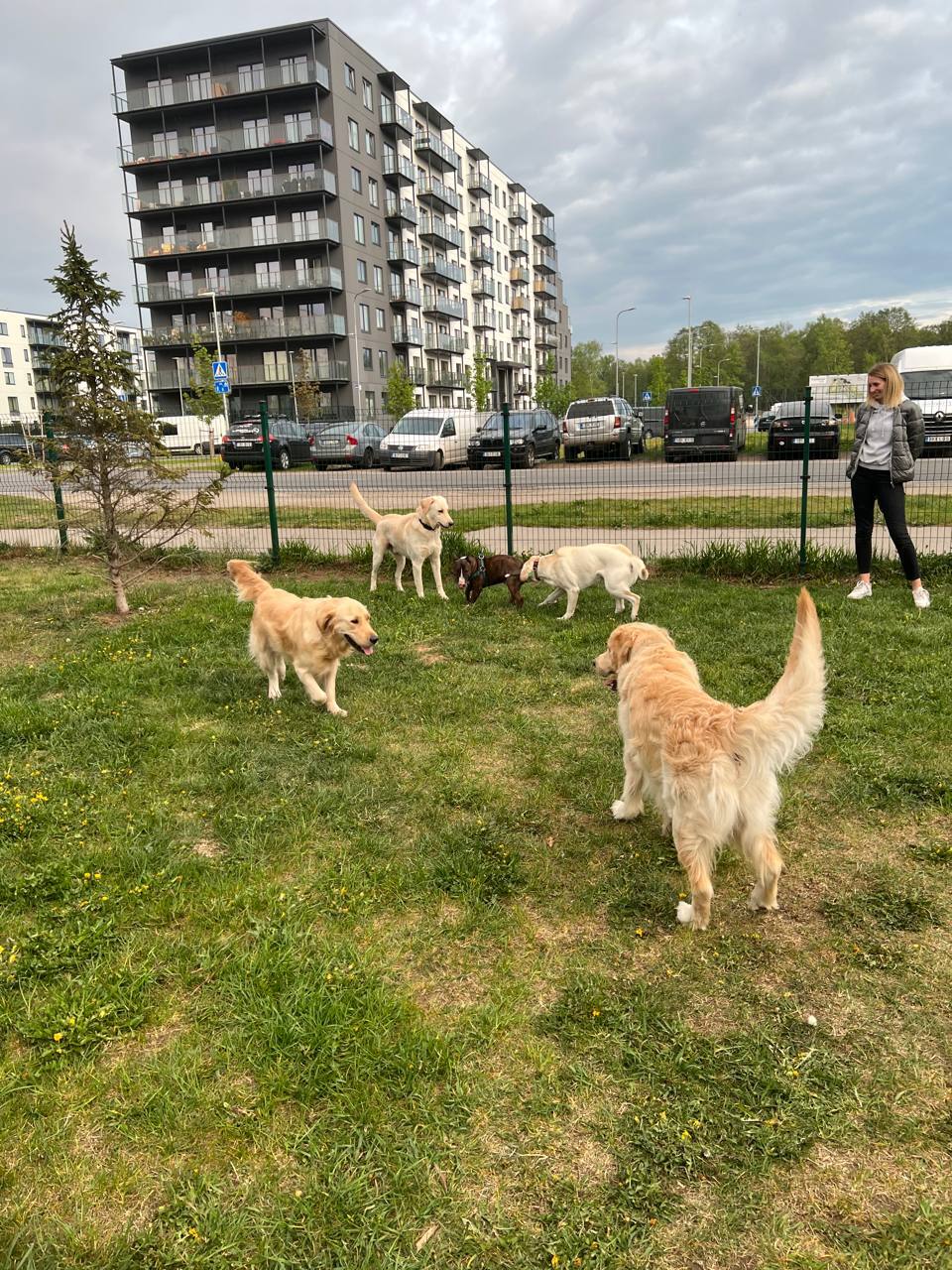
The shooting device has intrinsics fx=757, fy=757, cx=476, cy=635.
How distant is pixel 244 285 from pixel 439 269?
19.7 metres

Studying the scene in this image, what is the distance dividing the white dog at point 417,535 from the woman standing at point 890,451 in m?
4.18

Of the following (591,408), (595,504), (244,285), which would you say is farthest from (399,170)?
(595,504)

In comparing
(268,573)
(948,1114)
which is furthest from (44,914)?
(268,573)

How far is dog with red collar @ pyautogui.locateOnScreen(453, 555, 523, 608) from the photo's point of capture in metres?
7.86

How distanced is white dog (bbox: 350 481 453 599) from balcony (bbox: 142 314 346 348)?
127ft

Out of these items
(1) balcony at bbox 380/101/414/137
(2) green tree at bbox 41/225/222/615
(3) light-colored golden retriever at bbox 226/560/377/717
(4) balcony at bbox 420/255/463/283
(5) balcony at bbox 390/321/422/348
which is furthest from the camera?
(4) balcony at bbox 420/255/463/283

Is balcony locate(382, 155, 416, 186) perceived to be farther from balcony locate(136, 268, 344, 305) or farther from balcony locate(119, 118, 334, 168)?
balcony locate(136, 268, 344, 305)

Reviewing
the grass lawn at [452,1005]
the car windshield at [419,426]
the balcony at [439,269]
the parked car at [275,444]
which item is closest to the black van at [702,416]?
the car windshield at [419,426]

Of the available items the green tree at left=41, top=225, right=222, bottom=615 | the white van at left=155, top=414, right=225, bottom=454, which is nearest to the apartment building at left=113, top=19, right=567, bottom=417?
the white van at left=155, top=414, right=225, bottom=454

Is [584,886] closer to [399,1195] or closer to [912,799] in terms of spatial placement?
[399,1195]

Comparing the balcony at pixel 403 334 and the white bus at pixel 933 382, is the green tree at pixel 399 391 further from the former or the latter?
the white bus at pixel 933 382

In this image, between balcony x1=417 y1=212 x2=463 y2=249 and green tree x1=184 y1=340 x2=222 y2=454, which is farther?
balcony x1=417 y1=212 x2=463 y2=249

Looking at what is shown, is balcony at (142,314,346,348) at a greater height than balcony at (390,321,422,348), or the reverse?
balcony at (390,321,422,348)

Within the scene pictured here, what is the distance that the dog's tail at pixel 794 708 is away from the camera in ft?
8.34
